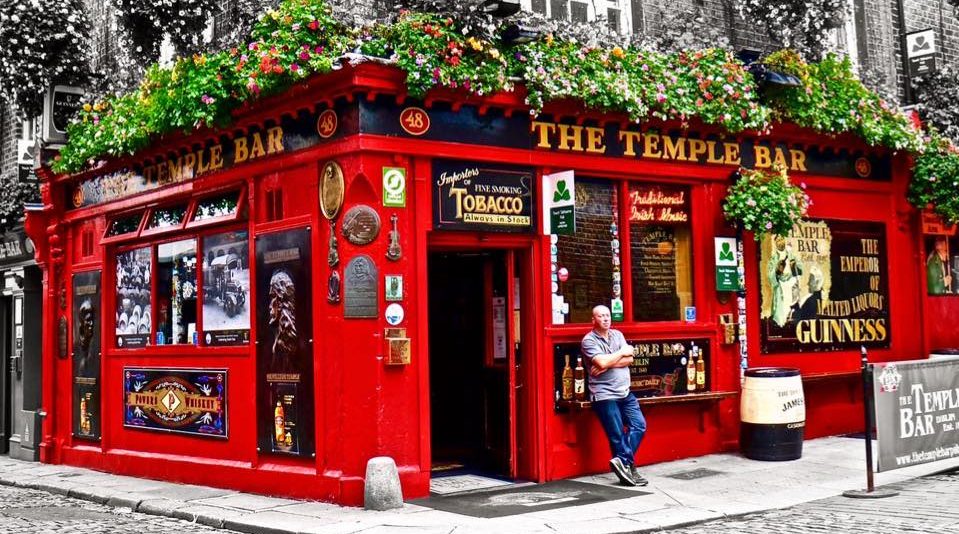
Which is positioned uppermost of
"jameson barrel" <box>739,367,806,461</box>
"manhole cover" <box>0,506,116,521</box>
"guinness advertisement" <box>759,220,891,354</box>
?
"guinness advertisement" <box>759,220,891,354</box>

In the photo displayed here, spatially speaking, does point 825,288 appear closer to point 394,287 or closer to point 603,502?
point 603,502

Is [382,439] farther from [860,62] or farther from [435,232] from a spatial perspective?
[860,62]

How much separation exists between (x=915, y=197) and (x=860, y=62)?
243cm

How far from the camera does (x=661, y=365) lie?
1159 centimetres

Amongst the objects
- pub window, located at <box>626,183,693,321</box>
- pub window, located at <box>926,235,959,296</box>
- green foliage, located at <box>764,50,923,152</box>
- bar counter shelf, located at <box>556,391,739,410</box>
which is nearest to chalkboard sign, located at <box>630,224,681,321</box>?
pub window, located at <box>626,183,693,321</box>

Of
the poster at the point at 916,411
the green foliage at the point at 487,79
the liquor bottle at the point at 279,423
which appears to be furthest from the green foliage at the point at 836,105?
the liquor bottle at the point at 279,423

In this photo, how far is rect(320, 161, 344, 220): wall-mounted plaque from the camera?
983 centimetres

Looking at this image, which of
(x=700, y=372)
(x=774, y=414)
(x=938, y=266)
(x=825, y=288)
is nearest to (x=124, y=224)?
(x=700, y=372)

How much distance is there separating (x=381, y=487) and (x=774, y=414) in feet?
15.4

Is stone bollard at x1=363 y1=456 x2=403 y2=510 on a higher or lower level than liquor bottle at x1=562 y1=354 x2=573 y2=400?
lower

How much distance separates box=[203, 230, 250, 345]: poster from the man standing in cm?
376

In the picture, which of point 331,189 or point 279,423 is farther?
point 279,423

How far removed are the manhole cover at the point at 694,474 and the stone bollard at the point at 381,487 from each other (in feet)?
10.1

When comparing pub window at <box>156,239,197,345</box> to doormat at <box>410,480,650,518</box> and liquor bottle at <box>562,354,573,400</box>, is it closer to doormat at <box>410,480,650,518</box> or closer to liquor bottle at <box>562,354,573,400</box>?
doormat at <box>410,480,650,518</box>
